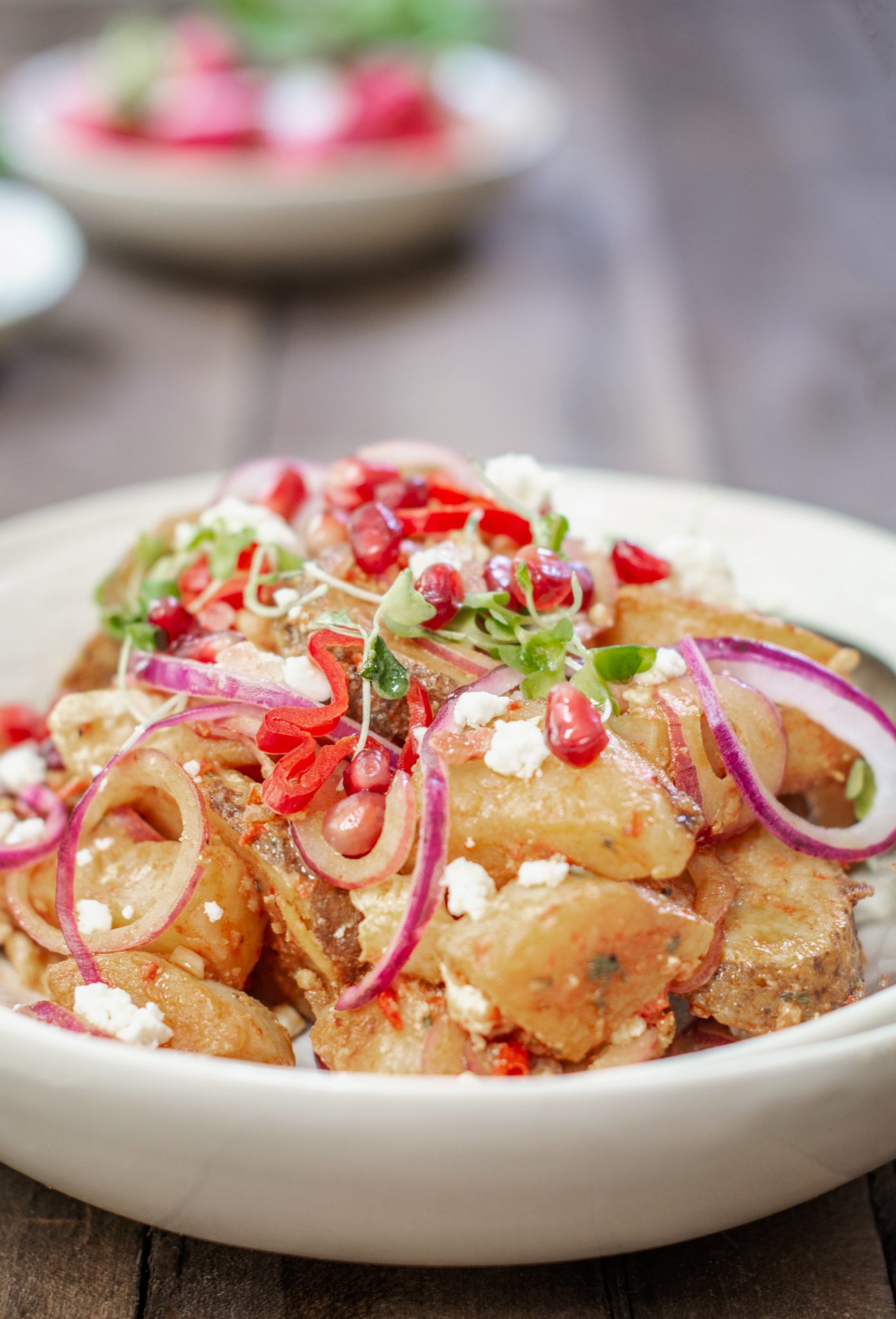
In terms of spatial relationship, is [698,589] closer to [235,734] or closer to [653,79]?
[235,734]

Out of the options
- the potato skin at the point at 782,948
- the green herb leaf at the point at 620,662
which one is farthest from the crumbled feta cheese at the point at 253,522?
the potato skin at the point at 782,948

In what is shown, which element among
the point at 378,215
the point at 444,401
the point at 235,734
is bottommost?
the point at 444,401

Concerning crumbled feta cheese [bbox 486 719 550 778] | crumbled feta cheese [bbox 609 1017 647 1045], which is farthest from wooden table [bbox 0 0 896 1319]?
crumbled feta cheese [bbox 609 1017 647 1045]

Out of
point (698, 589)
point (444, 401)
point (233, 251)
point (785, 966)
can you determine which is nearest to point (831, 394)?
point (444, 401)

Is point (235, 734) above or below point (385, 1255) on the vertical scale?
above

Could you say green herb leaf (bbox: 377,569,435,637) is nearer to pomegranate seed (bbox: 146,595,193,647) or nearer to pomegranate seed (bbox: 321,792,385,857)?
pomegranate seed (bbox: 321,792,385,857)

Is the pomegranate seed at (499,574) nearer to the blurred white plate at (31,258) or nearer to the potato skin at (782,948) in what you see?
the potato skin at (782,948)
